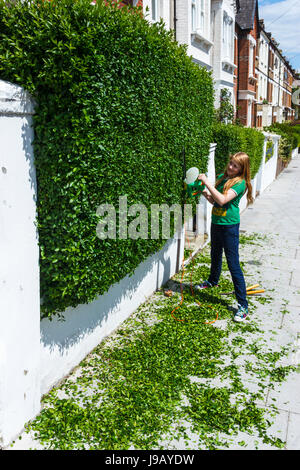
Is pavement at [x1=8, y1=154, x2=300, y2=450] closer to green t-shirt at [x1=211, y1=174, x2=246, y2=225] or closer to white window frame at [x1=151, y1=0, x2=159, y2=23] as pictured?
green t-shirt at [x1=211, y1=174, x2=246, y2=225]

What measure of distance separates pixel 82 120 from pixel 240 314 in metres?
3.26

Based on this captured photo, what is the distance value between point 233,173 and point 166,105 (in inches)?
48.6

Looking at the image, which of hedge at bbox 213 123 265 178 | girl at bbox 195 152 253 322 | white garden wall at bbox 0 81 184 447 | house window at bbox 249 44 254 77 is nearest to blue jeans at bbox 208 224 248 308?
girl at bbox 195 152 253 322

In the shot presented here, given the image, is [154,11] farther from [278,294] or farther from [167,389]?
[167,389]

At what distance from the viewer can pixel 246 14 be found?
2702 centimetres

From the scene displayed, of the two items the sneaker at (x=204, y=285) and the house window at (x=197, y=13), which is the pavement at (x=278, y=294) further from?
the house window at (x=197, y=13)

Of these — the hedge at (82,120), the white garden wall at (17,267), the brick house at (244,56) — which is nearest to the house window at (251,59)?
the brick house at (244,56)

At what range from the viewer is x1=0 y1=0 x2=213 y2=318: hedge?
3000 mm

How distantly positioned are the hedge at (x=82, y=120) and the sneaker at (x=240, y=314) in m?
1.56

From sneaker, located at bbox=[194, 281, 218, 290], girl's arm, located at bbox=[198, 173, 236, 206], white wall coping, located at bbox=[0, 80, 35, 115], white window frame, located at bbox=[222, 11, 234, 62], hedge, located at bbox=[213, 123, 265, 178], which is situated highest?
white window frame, located at bbox=[222, 11, 234, 62]

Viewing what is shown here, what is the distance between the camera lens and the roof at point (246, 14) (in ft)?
85.9

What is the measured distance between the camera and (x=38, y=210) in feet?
10.5
